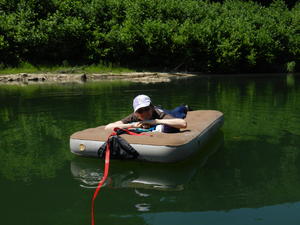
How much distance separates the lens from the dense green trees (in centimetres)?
3594

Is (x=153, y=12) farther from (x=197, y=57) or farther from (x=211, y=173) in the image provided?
(x=211, y=173)

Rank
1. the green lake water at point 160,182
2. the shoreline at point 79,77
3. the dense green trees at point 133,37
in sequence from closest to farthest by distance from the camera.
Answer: the green lake water at point 160,182 → the shoreline at point 79,77 → the dense green trees at point 133,37

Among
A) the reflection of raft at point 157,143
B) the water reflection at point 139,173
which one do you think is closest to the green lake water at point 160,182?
the water reflection at point 139,173

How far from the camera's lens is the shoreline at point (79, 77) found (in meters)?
31.4

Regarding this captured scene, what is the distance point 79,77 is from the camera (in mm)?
33281

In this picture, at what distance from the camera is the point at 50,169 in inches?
277

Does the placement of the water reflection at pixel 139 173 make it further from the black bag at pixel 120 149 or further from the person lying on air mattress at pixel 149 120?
the person lying on air mattress at pixel 149 120

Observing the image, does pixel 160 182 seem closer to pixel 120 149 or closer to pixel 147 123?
pixel 120 149

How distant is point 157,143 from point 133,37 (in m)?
31.9

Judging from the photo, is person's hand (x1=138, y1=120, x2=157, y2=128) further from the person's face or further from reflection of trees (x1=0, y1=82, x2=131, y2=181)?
reflection of trees (x1=0, y1=82, x2=131, y2=181)

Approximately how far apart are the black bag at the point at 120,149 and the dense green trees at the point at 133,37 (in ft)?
97.3

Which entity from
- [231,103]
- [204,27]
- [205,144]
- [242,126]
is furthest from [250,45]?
[205,144]

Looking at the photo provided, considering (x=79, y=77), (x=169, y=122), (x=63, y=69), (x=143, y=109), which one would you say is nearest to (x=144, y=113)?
(x=143, y=109)

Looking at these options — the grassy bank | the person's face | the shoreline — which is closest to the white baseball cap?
the person's face
